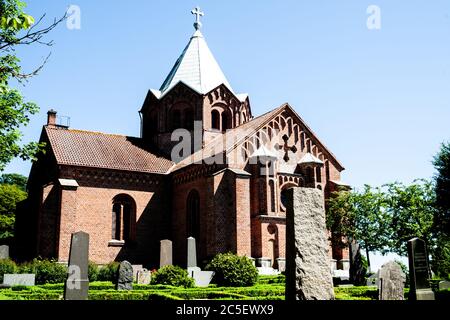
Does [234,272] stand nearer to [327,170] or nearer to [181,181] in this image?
[181,181]

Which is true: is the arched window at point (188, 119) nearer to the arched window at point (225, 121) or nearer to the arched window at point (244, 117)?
the arched window at point (225, 121)

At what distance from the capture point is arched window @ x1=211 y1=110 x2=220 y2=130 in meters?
Answer: 36.9

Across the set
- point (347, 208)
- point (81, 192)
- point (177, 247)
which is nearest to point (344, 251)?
point (347, 208)

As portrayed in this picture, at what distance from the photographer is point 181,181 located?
105 ft

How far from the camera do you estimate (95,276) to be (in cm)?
2555

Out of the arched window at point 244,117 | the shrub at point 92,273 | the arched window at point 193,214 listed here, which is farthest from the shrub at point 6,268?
the arched window at point 244,117

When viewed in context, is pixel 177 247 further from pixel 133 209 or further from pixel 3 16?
pixel 3 16

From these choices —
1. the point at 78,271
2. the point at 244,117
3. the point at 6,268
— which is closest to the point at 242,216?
the point at 6,268

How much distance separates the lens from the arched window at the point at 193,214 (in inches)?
1192

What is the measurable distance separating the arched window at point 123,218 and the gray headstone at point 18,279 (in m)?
8.84

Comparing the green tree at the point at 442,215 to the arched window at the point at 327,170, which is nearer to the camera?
the green tree at the point at 442,215

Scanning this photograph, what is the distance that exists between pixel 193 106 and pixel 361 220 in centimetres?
1630

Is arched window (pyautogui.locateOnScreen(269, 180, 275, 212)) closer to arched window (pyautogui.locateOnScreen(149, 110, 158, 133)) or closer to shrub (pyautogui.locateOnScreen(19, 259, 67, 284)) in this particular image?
shrub (pyautogui.locateOnScreen(19, 259, 67, 284))

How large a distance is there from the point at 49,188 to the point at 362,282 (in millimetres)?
19401
